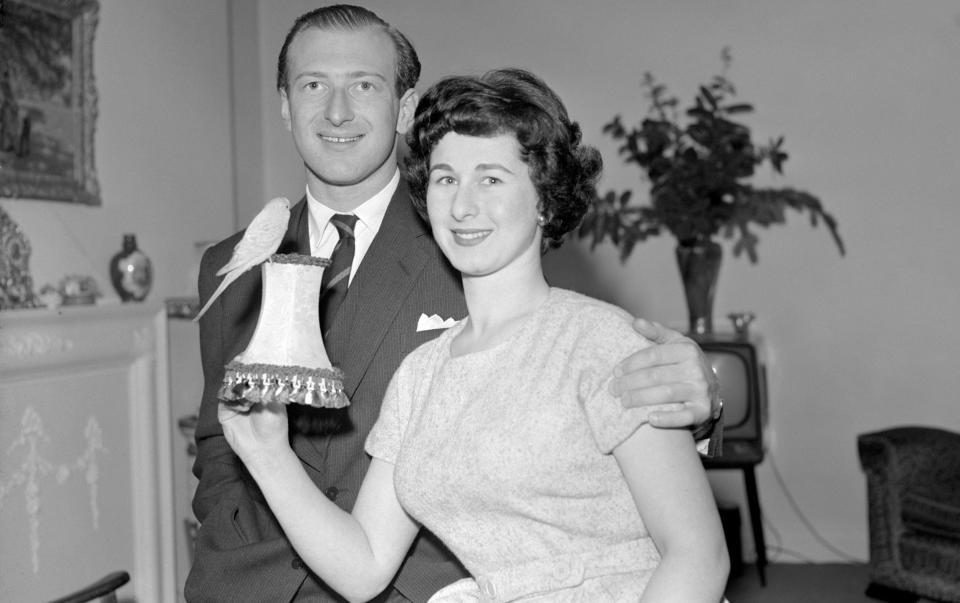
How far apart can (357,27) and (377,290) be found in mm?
499

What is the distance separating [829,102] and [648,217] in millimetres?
1011

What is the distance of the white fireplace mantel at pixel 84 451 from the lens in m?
3.43

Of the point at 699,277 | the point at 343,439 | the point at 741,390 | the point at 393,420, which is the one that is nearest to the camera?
the point at 393,420

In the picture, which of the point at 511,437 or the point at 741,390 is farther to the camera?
the point at 741,390

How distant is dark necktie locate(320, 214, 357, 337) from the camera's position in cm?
194

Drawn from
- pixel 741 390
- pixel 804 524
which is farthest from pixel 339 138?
pixel 804 524

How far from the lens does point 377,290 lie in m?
1.92

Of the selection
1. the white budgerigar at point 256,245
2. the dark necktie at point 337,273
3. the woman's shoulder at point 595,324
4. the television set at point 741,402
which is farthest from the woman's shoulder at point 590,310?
the television set at point 741,402

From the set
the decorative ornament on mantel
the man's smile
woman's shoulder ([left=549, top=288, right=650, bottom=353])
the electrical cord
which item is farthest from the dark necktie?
the electrical cord

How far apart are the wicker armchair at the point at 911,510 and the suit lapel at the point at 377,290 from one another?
3.05 m

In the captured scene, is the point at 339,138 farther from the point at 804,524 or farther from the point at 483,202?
the point at 804,524

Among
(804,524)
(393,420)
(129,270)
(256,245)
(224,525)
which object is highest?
(256,245)

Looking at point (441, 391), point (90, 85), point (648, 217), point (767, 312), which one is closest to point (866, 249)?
point (767, 312)

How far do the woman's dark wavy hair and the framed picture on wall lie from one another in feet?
8.76
